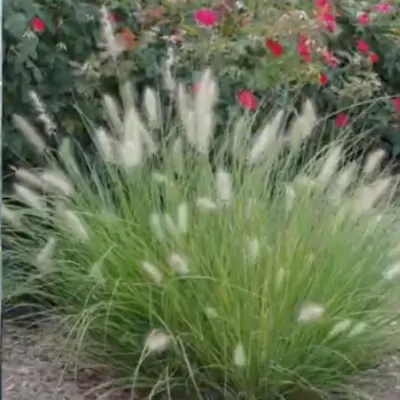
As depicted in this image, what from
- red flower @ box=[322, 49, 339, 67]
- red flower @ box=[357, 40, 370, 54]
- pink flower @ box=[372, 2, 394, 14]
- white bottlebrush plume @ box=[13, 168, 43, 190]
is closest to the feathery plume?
white bottlebrush plume @ box=[13, 168, 43, 190]

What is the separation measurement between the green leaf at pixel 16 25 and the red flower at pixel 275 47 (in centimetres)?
126

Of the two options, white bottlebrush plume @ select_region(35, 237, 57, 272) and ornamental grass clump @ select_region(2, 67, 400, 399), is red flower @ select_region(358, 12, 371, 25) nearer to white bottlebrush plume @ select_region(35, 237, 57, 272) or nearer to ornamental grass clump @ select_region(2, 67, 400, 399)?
ornamental grass clump @ select_region(2, 67, 400, 399)

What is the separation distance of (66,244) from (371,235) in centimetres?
116

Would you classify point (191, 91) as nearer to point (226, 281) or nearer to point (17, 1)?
point (17, 1)

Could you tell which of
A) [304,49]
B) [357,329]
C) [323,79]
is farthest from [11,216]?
[323,79]

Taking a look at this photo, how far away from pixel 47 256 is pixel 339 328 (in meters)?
1.12

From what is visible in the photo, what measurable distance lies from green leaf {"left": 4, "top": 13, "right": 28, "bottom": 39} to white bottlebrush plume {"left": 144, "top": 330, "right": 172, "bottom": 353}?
1.52 meters

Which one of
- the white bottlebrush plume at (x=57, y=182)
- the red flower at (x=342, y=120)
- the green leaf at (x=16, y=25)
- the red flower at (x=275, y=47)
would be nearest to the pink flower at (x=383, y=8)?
the red flower at (x=342, y=120)

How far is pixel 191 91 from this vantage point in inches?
195

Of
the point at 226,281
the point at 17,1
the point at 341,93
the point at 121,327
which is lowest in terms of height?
the point at 341,93

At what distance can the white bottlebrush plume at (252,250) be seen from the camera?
3.64m

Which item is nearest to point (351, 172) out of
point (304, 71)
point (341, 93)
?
point (304, 71)

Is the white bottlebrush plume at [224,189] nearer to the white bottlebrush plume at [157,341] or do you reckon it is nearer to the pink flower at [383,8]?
the white bottlebrush plume at [157,341]

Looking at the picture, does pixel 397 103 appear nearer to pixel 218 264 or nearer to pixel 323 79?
pixel 323 79
